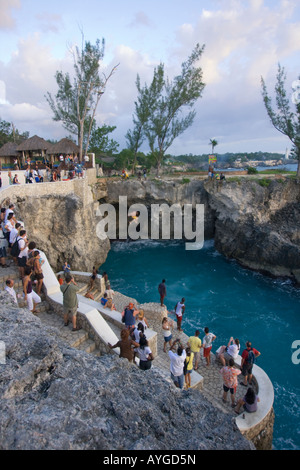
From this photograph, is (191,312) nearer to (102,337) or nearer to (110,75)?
(102,337)

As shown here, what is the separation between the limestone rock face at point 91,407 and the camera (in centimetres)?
301

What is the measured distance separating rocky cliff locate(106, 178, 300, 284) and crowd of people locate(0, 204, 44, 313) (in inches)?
613

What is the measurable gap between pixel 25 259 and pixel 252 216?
668 inches

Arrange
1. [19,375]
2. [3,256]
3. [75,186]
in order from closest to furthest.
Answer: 1. [19,375]
2. [3,256]
3. [75,186]

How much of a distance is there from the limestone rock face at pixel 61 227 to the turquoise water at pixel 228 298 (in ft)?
9.15

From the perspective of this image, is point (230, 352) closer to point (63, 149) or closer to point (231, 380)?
point (231, 380)

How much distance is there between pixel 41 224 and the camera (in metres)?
16.3

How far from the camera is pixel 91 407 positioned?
11.3 feet

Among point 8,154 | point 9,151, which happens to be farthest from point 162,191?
point 9,151

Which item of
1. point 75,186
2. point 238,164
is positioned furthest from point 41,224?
point 238,164

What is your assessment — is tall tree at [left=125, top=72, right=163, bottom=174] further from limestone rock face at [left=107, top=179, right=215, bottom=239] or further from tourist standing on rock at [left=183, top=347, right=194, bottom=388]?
tourist standing on rock at [left=183, top=347, right=194, bottom=388]

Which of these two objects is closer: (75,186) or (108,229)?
(75,186)

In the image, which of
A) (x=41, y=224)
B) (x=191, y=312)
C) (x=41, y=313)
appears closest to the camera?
(x=41, y=313)
